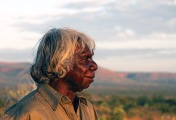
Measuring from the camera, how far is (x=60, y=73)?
10.3 feet

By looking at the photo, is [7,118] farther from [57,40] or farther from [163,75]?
[163,75]

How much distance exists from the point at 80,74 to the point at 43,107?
34 cm

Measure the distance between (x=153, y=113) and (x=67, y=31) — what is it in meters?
27.9

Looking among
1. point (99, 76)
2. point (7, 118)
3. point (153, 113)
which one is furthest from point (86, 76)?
point (99, 76)

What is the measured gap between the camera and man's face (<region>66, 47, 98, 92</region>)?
3.16m

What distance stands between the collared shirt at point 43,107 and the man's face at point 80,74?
0.12 meters

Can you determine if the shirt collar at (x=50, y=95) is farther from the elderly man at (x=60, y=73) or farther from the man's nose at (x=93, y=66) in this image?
the man's nose at (x=93, y=66)

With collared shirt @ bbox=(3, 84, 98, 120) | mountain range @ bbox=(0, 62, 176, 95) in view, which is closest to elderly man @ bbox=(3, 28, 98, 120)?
collared shirt @ bbox=(3, 84, 98, 120)

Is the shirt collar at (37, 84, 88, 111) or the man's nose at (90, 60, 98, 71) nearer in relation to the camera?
the shirt collar at (37, 84, 88, 111)

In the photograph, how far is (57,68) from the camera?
10.2ft

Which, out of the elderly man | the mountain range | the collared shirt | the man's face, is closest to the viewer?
the collared shirt

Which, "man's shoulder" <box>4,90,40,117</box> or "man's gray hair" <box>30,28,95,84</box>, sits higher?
"man's gray hair" <box>30,28,95,84</box>

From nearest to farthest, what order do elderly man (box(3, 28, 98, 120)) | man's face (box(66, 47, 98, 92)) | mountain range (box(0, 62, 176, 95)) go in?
elderly man (box(3, 28, 98, 120)), man's face (box(66, 47, 98, 92)), mountain range (box(0, 62, 176, 95))

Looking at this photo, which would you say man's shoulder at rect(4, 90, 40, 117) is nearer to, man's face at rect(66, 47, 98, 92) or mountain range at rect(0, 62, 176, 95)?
man's face at rect(66, 47, 98, 92)
